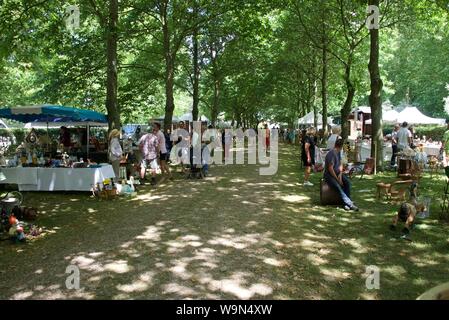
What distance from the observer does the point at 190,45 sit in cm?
2644

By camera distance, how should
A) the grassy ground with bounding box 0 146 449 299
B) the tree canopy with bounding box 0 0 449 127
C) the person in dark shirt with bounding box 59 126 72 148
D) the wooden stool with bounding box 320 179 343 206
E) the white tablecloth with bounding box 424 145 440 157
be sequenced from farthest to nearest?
the white tablecloth with bounding box 424 145 440 157 < the person in dark shirt with bounding box 59 126 72 148 < the tree canopy with bounding box 0 0 449 127 < the wooden stool with bounding box 320 179 343 206 < the grassy ground with bounding box 0 146 449 299

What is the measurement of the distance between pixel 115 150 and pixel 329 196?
623cm

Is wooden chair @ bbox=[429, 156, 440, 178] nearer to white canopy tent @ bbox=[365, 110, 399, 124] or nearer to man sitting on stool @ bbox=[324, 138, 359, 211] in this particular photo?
man sitting on stool @ bbox=[324, 138, 359, 211]

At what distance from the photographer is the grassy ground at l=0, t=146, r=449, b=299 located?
4.97 m

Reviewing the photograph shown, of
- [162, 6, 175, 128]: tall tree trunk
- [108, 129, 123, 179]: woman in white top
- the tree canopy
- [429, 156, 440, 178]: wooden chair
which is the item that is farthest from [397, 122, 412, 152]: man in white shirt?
[108, 129, 123, 179]: woman in white top

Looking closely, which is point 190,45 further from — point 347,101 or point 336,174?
point 336,174

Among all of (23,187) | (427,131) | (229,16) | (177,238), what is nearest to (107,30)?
(23,187)

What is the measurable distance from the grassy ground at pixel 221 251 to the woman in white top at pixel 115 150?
203cm

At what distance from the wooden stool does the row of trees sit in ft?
22.5

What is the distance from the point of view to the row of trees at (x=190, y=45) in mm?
13484

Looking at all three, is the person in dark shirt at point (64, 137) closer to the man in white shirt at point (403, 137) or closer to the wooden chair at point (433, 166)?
the man in white shirt at point (403, 137)

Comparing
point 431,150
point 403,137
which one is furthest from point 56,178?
point 431,150

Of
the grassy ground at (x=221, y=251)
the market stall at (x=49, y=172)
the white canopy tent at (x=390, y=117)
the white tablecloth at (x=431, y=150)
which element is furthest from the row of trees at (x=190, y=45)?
the grassy ground at (x=221, y=251)
